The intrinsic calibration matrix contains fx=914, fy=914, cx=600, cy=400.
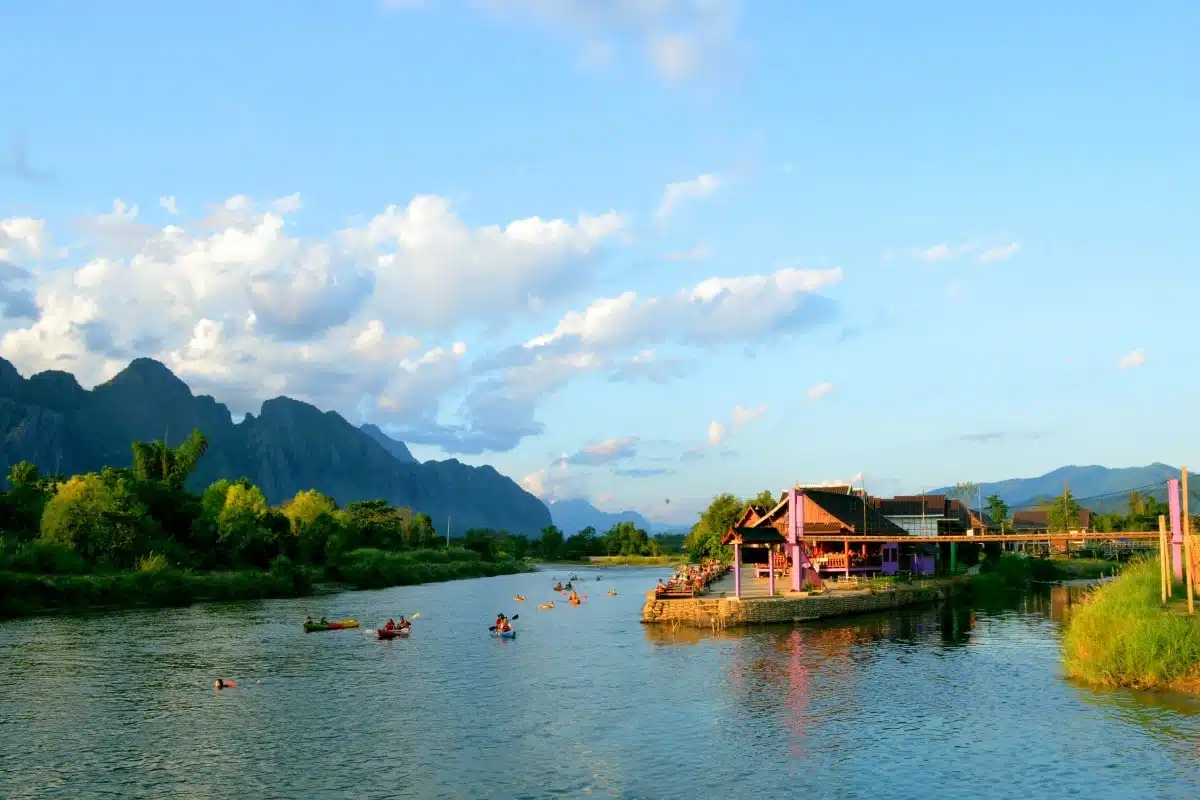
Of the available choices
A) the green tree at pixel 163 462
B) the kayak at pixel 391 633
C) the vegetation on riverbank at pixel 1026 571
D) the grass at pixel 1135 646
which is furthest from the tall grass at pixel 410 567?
the grass at pixel 1135 646

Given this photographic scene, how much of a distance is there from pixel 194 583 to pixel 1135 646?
7946 centimetres

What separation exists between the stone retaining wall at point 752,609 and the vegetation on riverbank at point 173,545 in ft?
151

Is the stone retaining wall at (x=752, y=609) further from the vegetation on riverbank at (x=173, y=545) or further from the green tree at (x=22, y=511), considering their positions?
the green tree at (x=22, y=511)

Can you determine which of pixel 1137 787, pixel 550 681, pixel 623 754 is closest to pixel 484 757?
pixel 623 754

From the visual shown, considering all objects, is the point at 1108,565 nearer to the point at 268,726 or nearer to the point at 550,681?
the point at 550,681

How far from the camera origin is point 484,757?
27891 millimetres

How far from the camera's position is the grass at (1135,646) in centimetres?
3288

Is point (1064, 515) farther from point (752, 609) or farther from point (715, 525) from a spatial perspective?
point (752, 609)

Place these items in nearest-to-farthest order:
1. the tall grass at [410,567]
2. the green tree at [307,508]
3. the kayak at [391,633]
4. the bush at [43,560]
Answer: the kayak at [391,633]
the bush at [43,560]
the tall grass at [410,567]
the green tree at [307,508]

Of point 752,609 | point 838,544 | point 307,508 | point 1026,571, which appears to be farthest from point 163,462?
point 1026,571

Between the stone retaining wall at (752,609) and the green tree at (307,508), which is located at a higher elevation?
the green tree at (307,508)

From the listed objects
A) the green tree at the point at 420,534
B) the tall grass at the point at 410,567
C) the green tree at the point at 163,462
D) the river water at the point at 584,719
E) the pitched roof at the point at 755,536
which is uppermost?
the green tree at the point at 163,462

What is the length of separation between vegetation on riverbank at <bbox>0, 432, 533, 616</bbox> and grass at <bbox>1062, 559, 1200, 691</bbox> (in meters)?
70.0

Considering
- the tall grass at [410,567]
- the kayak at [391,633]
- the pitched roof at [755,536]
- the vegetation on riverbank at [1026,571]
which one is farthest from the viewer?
the tall grass at [410,567]
